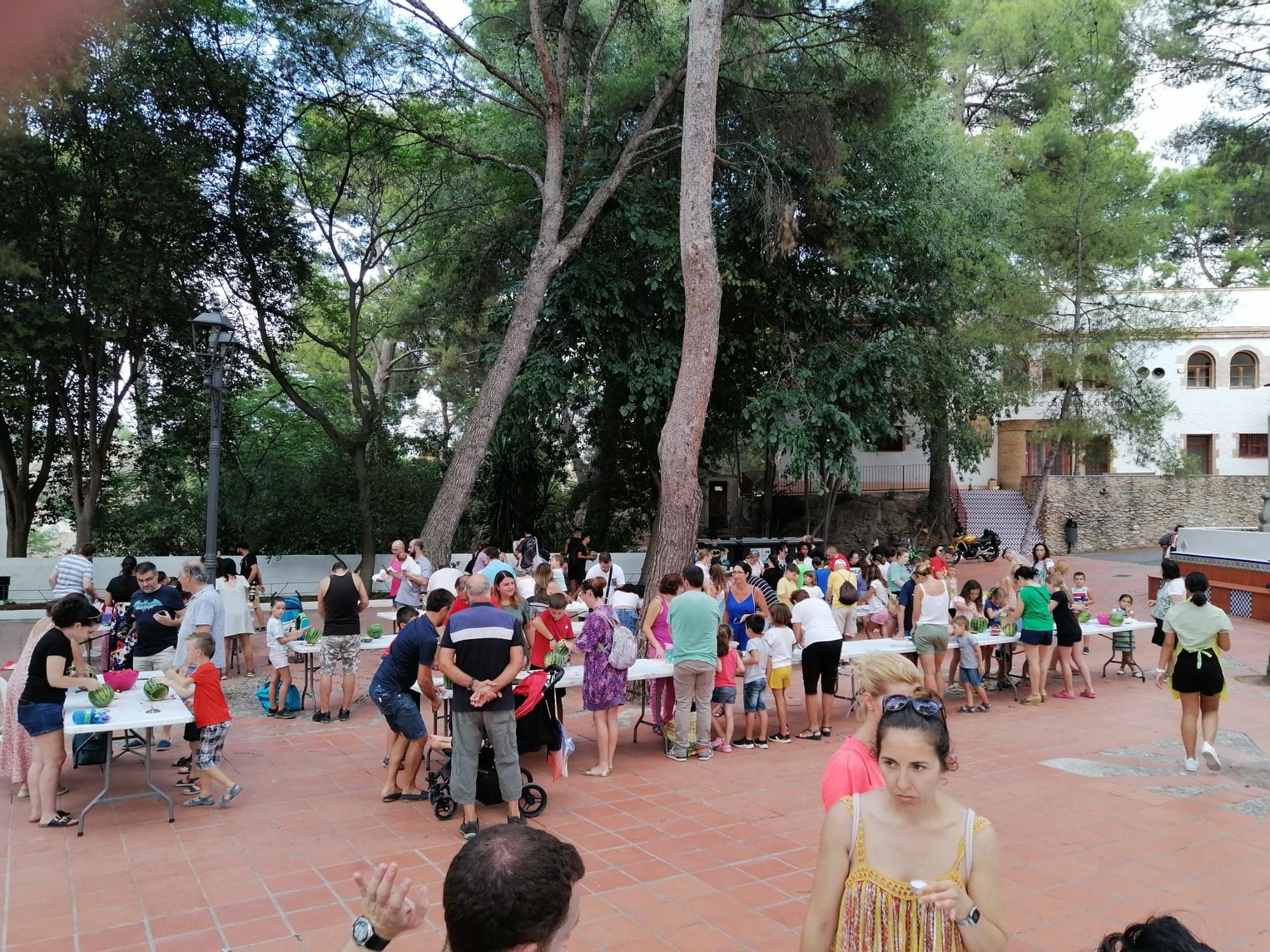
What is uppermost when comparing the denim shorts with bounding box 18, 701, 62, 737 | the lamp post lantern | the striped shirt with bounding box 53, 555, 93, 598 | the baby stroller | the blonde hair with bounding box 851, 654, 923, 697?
the lamp post lantern

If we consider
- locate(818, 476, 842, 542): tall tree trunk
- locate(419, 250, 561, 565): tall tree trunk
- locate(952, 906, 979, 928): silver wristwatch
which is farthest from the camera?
locate(818, 476, 842, 542): tall tree trunk

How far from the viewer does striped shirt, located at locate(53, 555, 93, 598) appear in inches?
406

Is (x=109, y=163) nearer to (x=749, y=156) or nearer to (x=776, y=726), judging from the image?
(x=749, y=156)

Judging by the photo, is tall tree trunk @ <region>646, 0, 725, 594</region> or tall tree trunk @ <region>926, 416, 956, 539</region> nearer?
tall tree trunk @ <region>646, 0, 725, 594</region>

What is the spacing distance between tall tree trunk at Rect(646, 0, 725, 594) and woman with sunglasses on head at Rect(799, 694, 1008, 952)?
8110mm

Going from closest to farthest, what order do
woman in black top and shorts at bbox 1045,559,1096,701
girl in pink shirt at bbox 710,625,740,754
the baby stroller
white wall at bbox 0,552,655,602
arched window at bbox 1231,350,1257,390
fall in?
1. the baby stroller
2. girl in pink shirt at bbox 710,625,740,754
3. woman in black top and shorts at bbox 1045,559,1096,701
4. white wall at bbox 0,552,655,602
5. arched window at bbox 1231,350,1257,390

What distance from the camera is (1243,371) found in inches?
1366

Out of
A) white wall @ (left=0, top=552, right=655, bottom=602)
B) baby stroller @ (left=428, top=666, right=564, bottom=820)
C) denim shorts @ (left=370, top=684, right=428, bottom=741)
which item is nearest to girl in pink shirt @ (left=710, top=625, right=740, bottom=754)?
baby stroller @ (left=428, top=666, right=564, bottom=820)

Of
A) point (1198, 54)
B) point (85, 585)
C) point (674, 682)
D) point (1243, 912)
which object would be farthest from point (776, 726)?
point (1198, 54)

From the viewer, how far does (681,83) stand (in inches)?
609

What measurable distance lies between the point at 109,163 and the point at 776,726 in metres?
14.9

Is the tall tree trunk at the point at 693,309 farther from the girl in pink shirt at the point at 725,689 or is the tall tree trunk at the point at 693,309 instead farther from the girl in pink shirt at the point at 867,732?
the girl in pink shirt at the point at 867,732

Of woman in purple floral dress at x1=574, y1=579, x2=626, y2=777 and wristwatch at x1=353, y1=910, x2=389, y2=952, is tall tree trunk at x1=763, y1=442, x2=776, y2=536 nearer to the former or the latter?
woman in purple floral dress at x1=574, y1=579, x2=626, y2=777

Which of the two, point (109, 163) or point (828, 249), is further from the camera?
point (828, 249)
